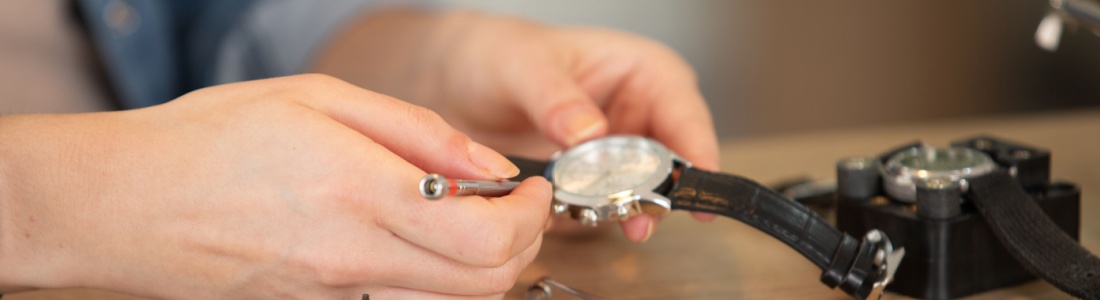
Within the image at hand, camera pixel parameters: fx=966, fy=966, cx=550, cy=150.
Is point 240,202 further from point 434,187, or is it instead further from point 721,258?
point 721,258

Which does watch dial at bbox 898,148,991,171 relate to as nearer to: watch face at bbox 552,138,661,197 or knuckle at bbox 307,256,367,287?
watch face at bbox 552,138,661,197

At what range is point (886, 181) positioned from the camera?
60 centimetres

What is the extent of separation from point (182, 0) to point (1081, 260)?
968 millimetres

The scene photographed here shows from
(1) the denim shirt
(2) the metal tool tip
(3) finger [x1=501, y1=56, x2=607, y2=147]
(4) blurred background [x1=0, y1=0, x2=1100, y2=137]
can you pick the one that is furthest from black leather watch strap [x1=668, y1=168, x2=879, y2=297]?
(4) blurred background [x1=0, y1=0, x2=1100, y2=137]

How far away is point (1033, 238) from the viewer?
0.55m

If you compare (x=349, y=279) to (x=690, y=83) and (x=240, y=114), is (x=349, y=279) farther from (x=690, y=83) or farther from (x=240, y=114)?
(x=690, y=83)

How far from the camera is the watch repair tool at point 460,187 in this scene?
0.43 m

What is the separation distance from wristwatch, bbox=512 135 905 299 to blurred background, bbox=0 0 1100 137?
1.55 m

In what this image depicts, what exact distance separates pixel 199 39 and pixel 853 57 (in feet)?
5.45

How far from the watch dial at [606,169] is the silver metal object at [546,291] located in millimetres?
64

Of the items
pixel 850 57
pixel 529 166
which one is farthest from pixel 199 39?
pixel 850 57

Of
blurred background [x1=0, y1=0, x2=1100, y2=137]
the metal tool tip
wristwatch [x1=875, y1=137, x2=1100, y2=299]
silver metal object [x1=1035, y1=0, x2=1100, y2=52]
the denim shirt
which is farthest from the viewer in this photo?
blurred background [x1=0, y1=0, x2=1100, y2=137]

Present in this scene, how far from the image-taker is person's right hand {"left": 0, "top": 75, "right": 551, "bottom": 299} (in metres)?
0.45

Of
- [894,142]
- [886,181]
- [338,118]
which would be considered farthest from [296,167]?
[894,142]
